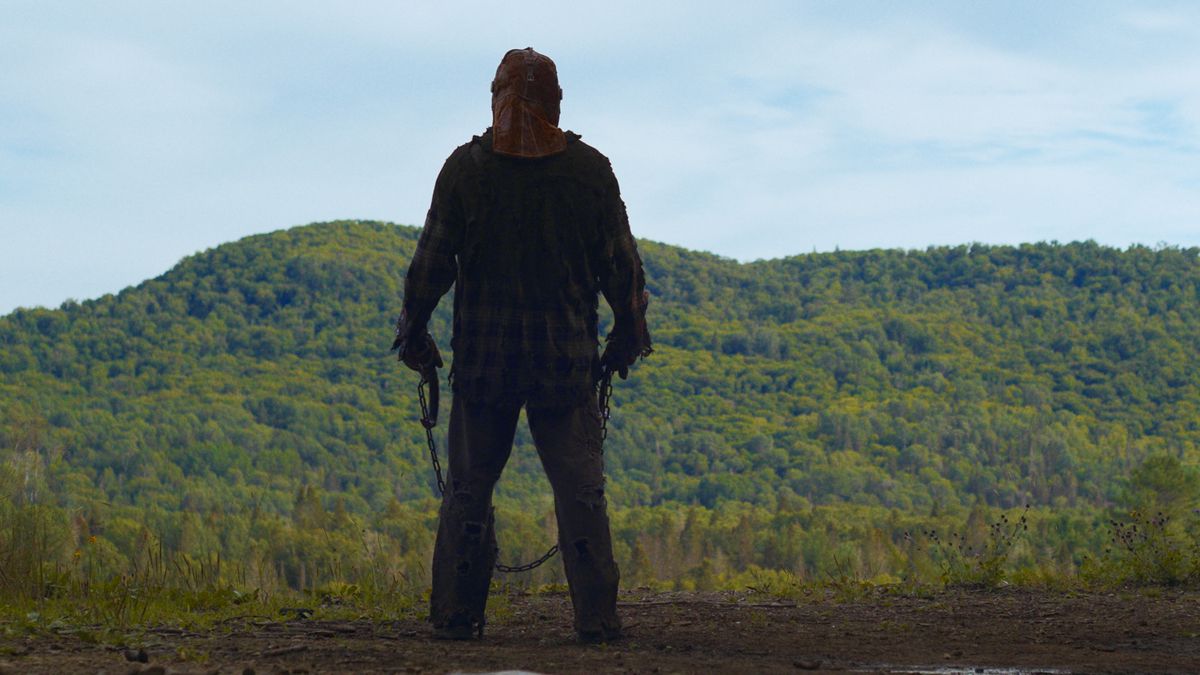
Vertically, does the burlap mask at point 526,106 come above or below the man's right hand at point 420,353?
above

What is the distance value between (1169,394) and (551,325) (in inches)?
6498

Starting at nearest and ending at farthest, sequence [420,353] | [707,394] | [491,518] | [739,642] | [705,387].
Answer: [739,642] → [491,518] → [420,353] → [707,394] → [705,387]

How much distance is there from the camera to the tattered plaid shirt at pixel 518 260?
693 centimetres

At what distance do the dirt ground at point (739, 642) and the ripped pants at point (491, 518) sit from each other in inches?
8.4

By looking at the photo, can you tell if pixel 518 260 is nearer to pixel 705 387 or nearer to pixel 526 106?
pixel 526 106

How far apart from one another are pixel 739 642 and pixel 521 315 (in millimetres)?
1843

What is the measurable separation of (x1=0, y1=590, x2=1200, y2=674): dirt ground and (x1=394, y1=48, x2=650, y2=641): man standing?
403mm

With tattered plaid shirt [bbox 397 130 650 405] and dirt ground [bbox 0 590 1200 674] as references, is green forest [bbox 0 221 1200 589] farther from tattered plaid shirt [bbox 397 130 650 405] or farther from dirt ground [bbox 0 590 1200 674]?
tattered plaid shirt [bbox 397 130 650 405]

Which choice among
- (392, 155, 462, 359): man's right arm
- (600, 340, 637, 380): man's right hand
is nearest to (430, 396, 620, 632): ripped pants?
(600, 340, 637, 380): man's right hand

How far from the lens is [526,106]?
22.9 ft

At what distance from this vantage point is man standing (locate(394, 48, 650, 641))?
6930 millimetres

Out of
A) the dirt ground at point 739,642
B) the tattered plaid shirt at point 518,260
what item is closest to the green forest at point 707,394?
the dirt ground at point 739,642

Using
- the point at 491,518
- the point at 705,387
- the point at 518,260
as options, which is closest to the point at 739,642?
the point at 491,518

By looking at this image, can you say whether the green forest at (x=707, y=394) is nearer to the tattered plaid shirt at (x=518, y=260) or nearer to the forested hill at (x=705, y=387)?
the forested hill at (x=705, y=387)
